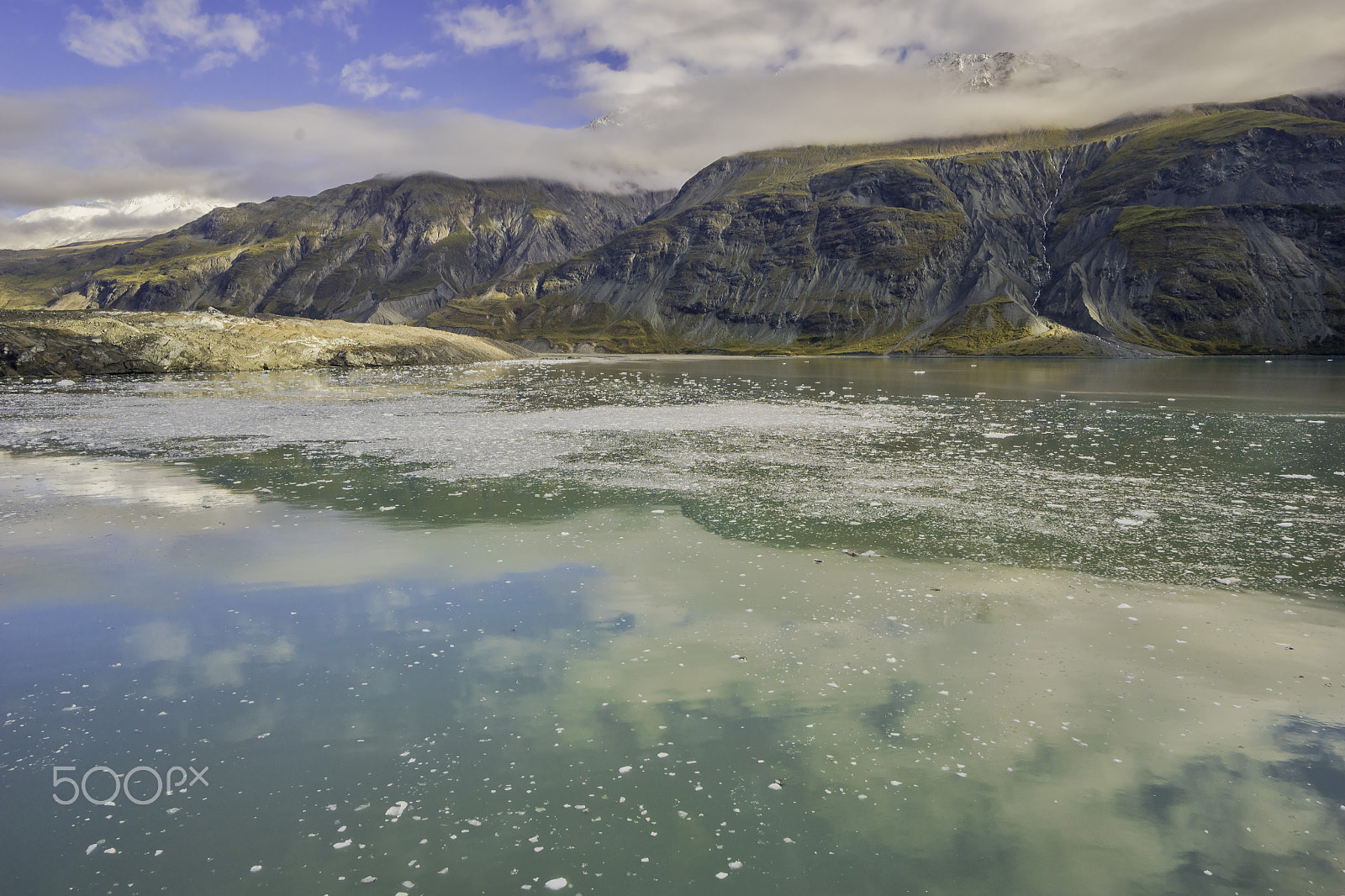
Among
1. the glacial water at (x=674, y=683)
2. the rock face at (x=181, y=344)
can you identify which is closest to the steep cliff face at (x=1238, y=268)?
the rock face at (x=181, y=344)

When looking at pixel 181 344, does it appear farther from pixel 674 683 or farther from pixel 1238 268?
pixel 1238 268

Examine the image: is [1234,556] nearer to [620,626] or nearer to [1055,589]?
[1055,589]

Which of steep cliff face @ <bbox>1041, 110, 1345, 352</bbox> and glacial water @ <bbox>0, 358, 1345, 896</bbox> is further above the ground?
steep cliff face @ <bbox>1041, 110, 1345, 352</bbox>

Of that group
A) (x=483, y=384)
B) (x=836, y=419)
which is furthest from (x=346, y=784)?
(x=483, y=384)

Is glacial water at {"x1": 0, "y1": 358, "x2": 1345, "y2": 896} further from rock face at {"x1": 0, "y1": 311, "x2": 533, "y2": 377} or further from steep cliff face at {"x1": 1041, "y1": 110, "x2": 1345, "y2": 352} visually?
steep cliff face at {"x1": 1041, "y1": 110, "x2": 1345, "y2": 352}

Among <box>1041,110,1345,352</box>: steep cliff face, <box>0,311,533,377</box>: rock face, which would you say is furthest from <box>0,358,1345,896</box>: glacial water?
<box>1041,110,1345,352</box>: steep cliff face

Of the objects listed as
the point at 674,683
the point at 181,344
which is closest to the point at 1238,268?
the point at 181,344
